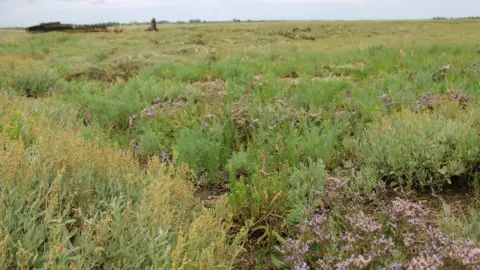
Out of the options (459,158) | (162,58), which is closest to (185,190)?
(459,158)

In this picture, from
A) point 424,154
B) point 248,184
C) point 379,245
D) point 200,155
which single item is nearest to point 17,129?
point 200,155

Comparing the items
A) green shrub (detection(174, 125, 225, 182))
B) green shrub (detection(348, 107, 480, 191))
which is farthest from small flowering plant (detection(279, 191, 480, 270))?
green shrub (detection(174, 125, 225, 182))

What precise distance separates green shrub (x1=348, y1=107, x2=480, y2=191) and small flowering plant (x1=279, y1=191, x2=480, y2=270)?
0.84m

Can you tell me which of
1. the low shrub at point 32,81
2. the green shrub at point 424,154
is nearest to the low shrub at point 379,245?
the green shrub at point 424,154

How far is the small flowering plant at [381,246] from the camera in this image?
7.03 feet

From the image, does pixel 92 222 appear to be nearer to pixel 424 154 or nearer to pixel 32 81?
pixel 424 154

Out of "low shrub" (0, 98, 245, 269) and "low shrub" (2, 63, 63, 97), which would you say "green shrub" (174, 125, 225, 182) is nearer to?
"low shrub" (0, 98, 245, 269)

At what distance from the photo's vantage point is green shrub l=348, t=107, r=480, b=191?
3.66 metres

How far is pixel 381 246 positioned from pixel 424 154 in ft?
5.49

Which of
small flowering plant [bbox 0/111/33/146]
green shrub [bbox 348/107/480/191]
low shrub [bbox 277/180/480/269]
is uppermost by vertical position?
small flowering plant [bbox 0/111/33/146]

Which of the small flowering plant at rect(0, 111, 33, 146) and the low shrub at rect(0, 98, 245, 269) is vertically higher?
the small flowering plant at rect(0, 111, 33, 146)

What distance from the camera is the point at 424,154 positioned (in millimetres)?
3701

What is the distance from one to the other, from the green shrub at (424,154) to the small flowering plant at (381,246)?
843 mm

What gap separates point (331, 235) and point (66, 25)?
4662 centimetres
